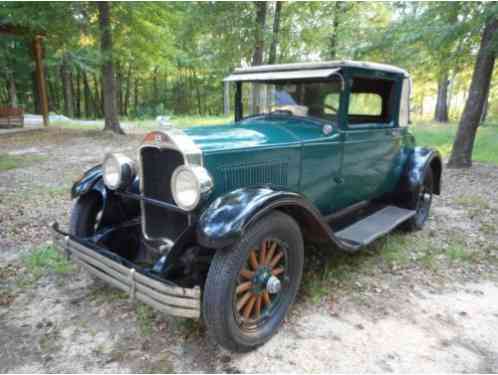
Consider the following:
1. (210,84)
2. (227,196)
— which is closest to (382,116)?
(227,196)

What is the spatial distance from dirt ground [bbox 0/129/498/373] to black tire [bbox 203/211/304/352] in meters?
0.15

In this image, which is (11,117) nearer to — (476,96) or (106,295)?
(106,295)

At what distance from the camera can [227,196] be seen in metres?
2.42

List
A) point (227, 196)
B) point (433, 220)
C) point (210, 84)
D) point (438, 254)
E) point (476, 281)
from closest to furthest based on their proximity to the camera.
A: point (227, 196), point (476, 281), point (438, 254), point (433, 220), point (210, 84)

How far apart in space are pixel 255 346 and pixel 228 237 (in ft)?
2.74

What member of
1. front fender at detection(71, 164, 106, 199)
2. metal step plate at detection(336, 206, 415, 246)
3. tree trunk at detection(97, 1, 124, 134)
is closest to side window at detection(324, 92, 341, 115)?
metal step plate at detection(336, 206, 415, 246)

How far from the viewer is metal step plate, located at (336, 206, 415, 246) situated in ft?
11.2

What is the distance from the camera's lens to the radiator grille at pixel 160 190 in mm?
2721

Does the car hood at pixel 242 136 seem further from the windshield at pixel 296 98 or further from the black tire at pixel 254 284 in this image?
the black tire at pixel 254 284

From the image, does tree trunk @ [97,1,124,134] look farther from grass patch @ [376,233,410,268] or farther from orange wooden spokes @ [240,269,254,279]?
orange wooden spokes @ [240,269,254,279]

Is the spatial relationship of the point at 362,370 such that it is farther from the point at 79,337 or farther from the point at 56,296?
the point at 56,296

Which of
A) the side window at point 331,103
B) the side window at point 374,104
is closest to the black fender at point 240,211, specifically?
the side window at point 331,103

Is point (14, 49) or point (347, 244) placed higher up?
point (14, 49)

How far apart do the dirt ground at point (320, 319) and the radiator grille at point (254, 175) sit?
1.04 m
